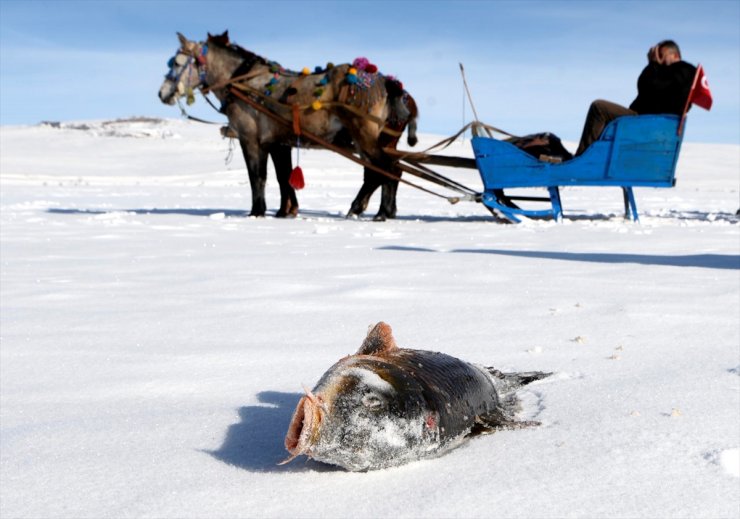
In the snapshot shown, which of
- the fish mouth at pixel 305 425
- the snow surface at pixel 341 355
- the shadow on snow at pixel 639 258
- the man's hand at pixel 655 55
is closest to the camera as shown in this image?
the fish mouth at pixel 305 425

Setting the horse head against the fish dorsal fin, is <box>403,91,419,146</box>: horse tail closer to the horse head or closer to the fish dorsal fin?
the horse head

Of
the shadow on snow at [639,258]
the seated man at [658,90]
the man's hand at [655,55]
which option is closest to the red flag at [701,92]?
the seated man at [658,90]

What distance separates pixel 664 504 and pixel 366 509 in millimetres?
527

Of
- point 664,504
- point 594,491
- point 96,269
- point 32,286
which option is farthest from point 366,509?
point 96,269

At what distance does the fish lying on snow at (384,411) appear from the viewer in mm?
1621

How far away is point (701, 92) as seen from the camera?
7797 mm

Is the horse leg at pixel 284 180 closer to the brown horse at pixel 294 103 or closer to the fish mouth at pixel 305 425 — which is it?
the brown horse at pixel 294 103

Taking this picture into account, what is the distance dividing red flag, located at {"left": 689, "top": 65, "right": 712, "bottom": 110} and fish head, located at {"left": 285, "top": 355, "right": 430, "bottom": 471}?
6.82 m

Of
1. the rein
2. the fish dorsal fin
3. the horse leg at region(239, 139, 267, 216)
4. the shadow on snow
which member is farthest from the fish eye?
the horse leg at region(239, 139, 267, 216)

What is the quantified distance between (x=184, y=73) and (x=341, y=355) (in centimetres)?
780

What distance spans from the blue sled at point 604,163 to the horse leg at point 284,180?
2.48 meters

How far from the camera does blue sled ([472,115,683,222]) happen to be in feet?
27.0

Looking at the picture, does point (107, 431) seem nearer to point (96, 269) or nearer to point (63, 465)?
point (63, 465)

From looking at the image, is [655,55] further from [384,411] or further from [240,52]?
[384,411]
